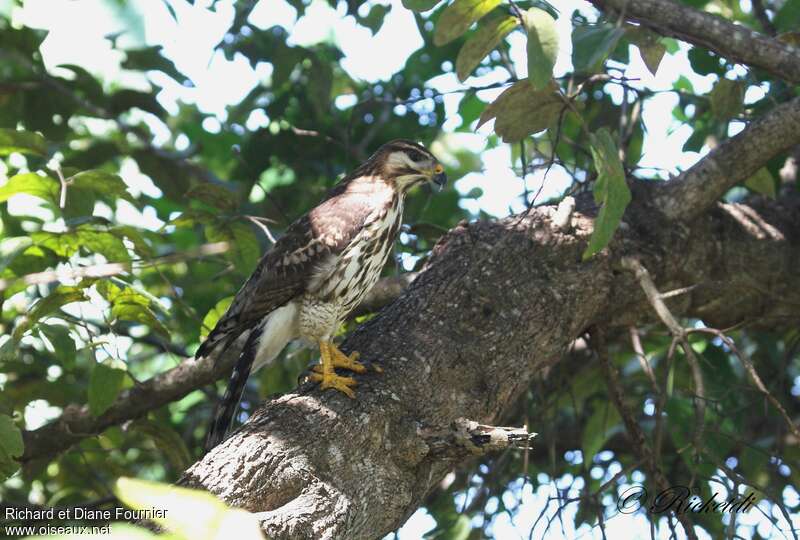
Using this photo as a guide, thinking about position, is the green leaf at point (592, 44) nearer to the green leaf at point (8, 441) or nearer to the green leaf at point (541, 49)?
the green leaf at point (541, 49)

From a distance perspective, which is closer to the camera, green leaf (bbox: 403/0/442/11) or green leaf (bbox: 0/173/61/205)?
green leaf (bbox: 403/0/442/11)

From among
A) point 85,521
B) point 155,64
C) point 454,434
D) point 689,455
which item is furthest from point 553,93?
point 85,521

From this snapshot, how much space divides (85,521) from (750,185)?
131 inches

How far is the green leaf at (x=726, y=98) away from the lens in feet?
13.4

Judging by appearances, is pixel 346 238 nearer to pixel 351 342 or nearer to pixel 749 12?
pixel 351 342

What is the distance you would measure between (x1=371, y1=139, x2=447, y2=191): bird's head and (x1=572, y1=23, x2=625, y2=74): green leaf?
1727 millimetres

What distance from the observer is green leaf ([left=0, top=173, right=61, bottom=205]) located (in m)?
3.62

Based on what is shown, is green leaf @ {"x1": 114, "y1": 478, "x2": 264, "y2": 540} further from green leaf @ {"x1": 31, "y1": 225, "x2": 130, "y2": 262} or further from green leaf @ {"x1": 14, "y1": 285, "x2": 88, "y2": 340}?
green leaf @ {"x1": 31, "y1": 225, "x2": 130, "y2": 262}

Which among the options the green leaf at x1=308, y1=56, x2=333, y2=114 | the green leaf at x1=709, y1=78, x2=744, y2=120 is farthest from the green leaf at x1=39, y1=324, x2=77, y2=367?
the green leaf at x1=709, y1=78, x2=744, y2=120

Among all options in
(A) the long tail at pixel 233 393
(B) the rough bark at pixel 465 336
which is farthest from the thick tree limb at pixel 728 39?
(A) the long tail at pixel 233 393

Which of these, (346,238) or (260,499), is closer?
(260,499)

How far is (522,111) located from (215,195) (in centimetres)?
155

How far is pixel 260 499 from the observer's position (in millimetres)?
2621

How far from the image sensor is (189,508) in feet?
3.64
